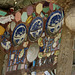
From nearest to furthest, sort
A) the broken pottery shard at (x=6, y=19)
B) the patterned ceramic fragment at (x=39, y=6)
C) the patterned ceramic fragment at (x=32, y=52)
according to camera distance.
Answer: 1. the broken pottery shard at (x=6, y=19)
2. the patterned ceramic fragment at (x=39, y=6)
3. the patterned ceramic fragment at (x=32, y=52)

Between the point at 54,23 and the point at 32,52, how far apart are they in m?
0.41

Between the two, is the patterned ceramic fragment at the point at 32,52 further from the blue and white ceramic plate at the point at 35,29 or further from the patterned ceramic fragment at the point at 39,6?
the patterned ceramic fragment at the point at 39,6

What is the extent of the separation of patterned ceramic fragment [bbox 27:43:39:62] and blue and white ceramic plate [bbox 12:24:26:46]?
0.18 metres

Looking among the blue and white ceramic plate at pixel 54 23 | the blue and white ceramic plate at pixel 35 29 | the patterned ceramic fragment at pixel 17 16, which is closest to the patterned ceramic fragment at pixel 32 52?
the blue and white ceramic plate at pixel 35 29

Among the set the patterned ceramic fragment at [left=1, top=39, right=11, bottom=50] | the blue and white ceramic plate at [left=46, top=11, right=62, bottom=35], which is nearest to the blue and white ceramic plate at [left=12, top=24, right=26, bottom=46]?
the patterned ceramic fragment at [left=1, top=39, right=11, bottom=50]

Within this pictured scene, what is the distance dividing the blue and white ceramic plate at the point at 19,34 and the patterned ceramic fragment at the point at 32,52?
18 cm

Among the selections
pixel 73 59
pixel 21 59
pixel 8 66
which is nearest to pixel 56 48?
pixel 73 59

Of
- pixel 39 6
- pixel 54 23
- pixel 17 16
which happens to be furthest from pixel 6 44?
pixel 54 23

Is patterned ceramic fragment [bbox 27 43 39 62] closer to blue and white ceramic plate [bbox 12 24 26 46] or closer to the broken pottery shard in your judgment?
blue and white ceramic plate [bbox 12 24 26 46]

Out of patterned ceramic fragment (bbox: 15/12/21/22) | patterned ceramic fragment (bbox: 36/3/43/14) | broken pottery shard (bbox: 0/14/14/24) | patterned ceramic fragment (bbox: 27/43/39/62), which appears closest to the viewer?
broken pottery shard (bbox: 0/14/14/24)

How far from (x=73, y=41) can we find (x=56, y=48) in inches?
9.7

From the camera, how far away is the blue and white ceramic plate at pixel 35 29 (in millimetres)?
1514

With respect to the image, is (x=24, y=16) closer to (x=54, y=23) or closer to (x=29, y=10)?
(x=29, y=10)

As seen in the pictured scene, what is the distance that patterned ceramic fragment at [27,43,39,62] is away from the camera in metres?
1.61
